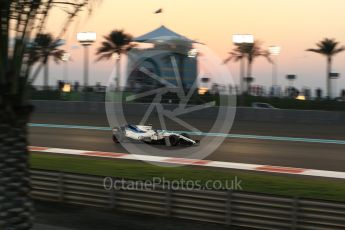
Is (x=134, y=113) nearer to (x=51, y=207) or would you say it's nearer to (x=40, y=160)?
(x=40, y=160)

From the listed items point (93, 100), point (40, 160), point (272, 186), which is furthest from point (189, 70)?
point (272, 186)

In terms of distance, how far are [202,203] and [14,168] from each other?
2.89 metres

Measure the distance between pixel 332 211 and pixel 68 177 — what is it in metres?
4.32

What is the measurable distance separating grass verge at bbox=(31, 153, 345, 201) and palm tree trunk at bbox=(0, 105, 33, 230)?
485cm

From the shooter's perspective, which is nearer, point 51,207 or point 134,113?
point 51,207

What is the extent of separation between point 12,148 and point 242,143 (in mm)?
14342

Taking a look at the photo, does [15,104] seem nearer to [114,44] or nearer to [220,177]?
[220,177]

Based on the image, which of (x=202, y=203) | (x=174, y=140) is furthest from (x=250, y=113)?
(x=202, y=203)

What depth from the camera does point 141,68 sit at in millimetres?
36531

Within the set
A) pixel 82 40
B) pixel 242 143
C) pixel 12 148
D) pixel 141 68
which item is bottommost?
pixel 242 143

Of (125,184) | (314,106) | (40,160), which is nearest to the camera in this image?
(125,184)

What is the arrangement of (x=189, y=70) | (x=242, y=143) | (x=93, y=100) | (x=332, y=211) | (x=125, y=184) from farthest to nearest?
(x=189, y=70) → (x=93, y=100) → (x=242, y=143) → (x=125, y=184) → (x=332, y=211)

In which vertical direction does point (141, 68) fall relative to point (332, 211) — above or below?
above

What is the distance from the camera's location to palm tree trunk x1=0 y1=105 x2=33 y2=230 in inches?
211
